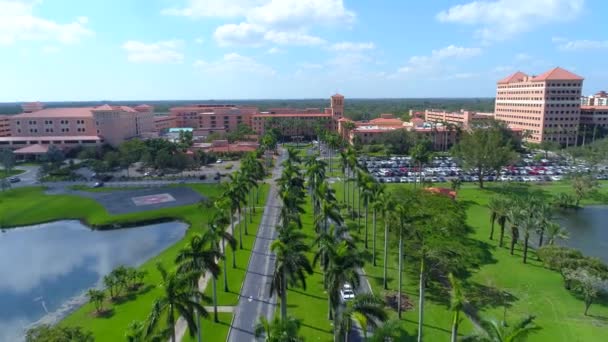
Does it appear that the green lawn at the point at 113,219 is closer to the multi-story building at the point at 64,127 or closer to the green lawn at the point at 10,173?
the green lawn at the point at 10,173

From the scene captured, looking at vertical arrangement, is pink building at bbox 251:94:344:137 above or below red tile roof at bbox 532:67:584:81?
below

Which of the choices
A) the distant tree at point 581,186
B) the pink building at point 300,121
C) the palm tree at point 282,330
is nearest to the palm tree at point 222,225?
the palm tree at point 282,330

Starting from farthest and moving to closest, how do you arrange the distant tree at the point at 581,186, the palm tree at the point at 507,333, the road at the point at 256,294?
the distant tree at the point at 581,186 < the road at the point at 256,294 < the palm tree at the point at 507,333

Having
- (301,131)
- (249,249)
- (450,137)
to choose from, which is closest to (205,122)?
(301,131)

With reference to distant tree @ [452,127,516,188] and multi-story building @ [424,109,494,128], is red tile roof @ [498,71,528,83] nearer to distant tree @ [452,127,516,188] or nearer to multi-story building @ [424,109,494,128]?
multi-story building @ [424,109,494,128]

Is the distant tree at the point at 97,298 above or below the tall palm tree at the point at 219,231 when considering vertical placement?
below

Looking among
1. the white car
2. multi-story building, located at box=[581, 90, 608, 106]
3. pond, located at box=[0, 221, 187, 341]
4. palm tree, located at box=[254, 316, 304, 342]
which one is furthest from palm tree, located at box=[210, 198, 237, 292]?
multi-story building, located at box=[581, 90, 608, 106]
